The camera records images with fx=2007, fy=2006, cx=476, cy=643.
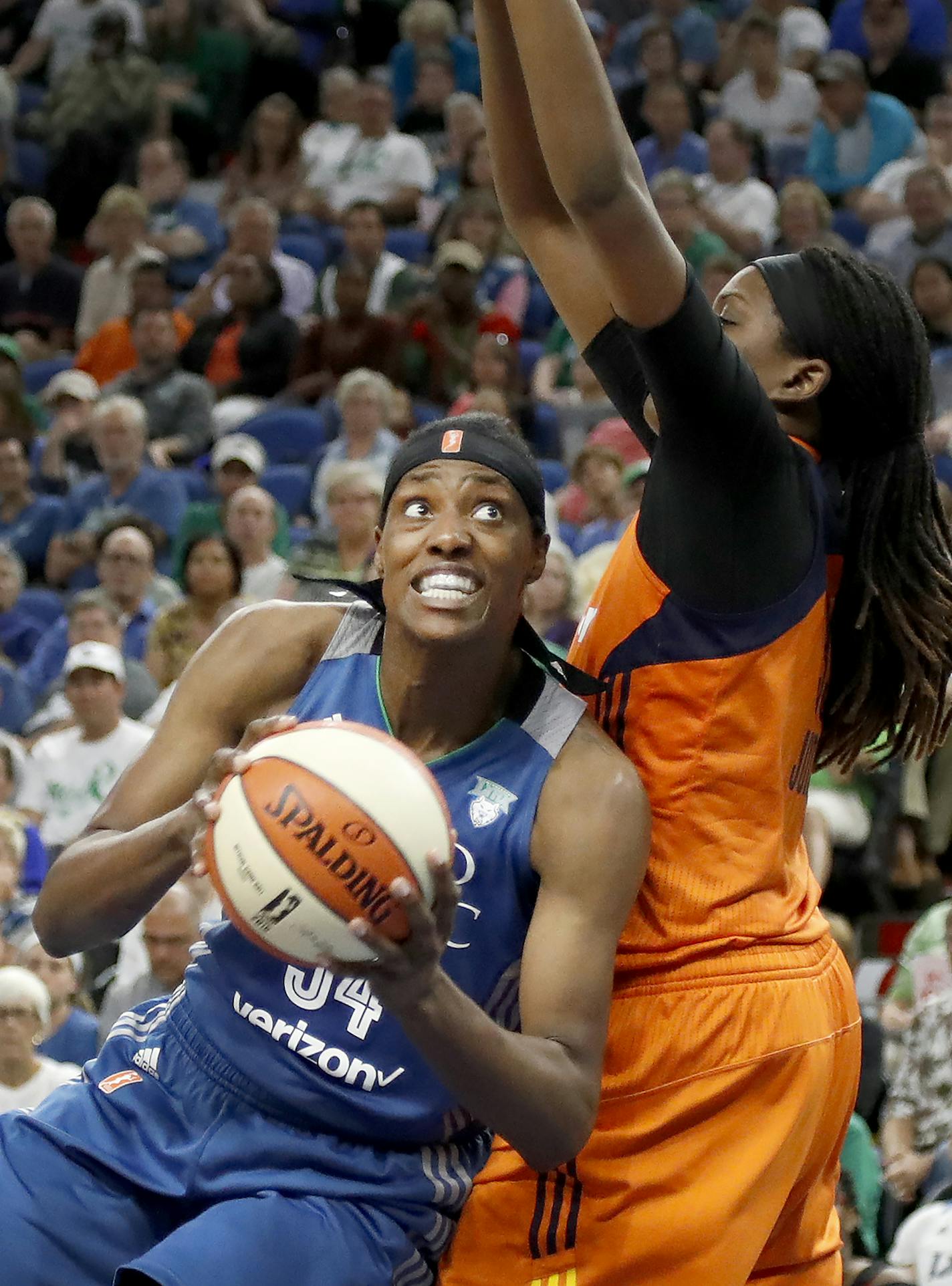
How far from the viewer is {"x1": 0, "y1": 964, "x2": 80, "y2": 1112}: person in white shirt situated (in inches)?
229

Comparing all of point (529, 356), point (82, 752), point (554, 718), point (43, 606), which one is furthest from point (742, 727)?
Answer: point (529, 356)

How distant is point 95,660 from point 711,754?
4909 millimetres

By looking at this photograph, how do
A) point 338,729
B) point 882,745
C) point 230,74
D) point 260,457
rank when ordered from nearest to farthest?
1. point 338,729
2. point 882,745
3. point 260,457
4. point 230,74

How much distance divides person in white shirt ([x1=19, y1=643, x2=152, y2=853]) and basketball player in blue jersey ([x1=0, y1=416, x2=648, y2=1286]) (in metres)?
4.58

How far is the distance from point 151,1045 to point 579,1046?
667 mm

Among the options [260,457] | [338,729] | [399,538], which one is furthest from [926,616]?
[260,457]

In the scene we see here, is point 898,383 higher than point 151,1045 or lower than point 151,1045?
higher

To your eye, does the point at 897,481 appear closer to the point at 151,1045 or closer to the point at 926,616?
the point at 926,616

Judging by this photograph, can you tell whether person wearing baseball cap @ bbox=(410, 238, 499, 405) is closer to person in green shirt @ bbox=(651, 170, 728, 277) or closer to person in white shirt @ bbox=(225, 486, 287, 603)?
person in green shirt @ bbox=(651, 170, 728, 277)

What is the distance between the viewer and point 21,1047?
19.2ft

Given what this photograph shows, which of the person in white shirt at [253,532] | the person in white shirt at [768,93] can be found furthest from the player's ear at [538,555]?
the person in white shirt at [768,93]

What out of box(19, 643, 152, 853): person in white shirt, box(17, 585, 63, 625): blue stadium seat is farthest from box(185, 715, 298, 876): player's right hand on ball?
box(17, 585, 63, 625): blue stadium seat

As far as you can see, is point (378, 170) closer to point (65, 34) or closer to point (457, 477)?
point (65, 34)

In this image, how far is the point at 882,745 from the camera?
326 cm
